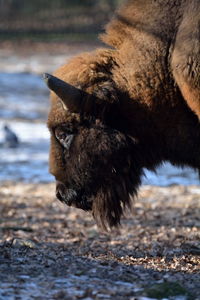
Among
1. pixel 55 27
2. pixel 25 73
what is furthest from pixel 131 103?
pixel 55 27

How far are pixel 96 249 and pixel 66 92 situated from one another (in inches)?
73.0

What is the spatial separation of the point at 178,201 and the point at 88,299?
571cm

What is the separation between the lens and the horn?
6.18m

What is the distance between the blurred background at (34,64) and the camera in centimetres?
1279

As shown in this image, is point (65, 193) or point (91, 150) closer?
point (91, 150)

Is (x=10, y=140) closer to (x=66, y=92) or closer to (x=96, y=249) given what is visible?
(x=96, y=249)

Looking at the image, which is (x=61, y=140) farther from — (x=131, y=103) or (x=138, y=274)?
(x=138, y=274)

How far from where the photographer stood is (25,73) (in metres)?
23.4

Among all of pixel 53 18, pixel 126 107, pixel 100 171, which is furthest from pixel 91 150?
pixel 53 18

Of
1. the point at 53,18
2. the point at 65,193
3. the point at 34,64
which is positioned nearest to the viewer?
the point at 65,193

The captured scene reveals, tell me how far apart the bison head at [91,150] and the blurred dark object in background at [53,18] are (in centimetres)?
2565

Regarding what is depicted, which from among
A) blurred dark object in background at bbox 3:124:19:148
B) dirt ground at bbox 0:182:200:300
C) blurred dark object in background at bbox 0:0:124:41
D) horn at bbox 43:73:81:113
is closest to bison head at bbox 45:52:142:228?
horn at bbox 43:73:81:113

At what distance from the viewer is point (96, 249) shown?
7.32m

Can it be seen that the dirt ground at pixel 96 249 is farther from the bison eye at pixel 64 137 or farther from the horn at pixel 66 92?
the horn at pixel 66 92
